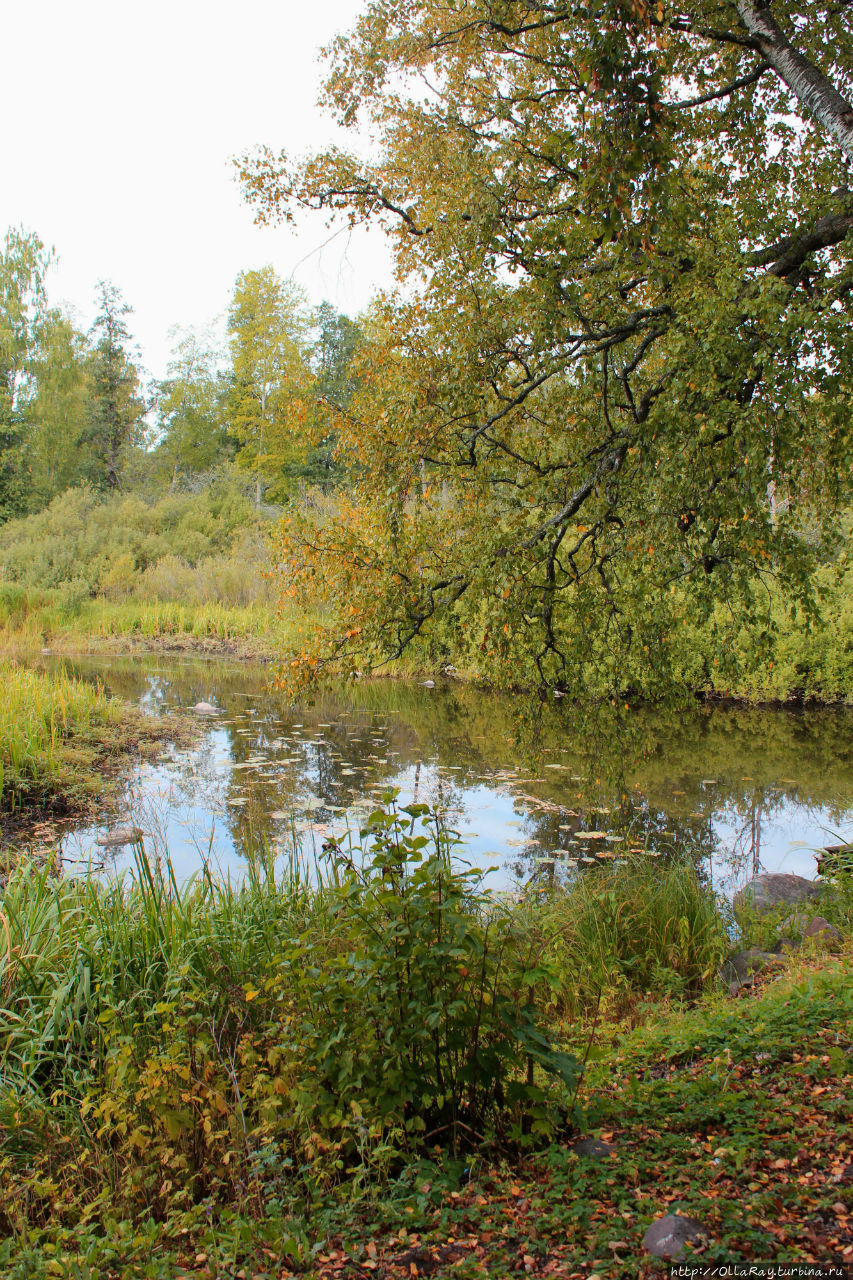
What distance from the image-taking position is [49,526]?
2578 centimetres

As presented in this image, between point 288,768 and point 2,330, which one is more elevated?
point 2,330

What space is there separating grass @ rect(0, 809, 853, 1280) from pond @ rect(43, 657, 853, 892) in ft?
5.07

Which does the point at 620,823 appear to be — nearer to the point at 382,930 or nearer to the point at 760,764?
the point at 760,764

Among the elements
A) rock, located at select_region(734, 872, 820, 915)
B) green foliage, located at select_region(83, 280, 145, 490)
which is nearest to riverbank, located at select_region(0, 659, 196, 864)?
rock, located at select_region(734, 872, 820, 915)

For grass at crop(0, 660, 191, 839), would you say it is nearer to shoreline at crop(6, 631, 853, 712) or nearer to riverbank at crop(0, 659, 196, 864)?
riverbank at crop(0, 659, 196, 864)

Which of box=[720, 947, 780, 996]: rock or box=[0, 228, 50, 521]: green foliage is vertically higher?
box=[0, 228, 50, 521]: green foliage

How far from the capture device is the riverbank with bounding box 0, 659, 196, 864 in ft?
24.6

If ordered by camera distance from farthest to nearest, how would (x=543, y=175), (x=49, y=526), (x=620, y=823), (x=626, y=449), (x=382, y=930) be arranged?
→ 1. (x=49, y=526)
2. (x=620, y=823)
3. (x=543, y=175)
4. (x=626, y=449)
5. (x=382, y=930)

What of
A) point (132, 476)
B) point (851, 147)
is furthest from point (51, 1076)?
point (132, 476)

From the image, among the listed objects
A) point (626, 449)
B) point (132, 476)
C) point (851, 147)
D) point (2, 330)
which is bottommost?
point (626, 449)

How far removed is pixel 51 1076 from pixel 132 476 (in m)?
43.9

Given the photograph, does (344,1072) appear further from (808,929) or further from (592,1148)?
(808,929)

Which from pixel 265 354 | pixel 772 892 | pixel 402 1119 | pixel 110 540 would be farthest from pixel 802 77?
pixel 265 354

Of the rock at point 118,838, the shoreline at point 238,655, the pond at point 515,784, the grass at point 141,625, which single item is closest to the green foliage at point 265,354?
the grass at point 141,625
